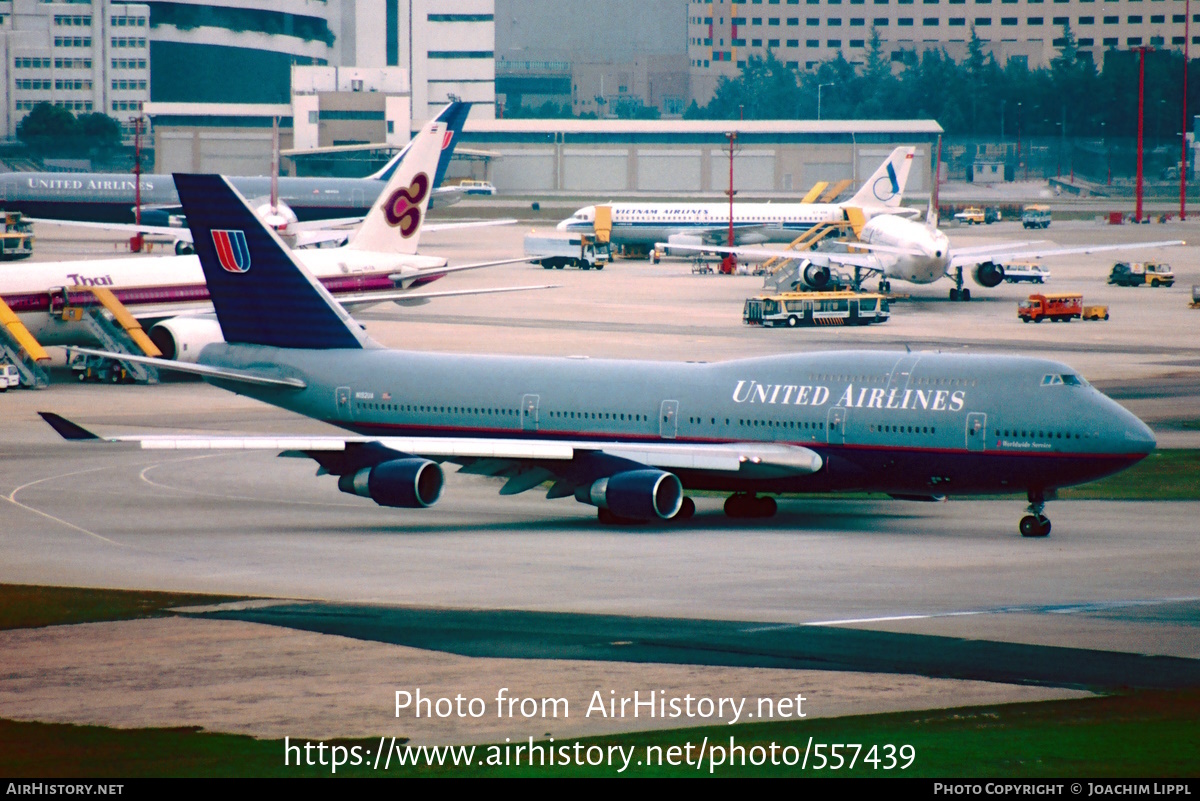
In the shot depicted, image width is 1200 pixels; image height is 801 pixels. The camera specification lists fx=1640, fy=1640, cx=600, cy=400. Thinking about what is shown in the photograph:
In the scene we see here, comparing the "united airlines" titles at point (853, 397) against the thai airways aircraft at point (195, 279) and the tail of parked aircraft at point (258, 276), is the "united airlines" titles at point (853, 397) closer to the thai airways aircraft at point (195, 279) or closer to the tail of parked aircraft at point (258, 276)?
Result: the tail of parked aircraft at point (258, 276)

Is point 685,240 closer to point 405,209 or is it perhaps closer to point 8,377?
point 405,209

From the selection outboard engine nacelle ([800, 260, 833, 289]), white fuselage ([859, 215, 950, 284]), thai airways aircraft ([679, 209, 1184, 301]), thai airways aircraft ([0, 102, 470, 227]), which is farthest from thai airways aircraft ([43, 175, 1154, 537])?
thai airways aircraft ([0, 102, 470, 227])

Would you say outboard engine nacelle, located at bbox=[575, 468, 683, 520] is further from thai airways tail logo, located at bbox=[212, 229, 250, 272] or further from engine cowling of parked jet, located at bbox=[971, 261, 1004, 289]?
engine cowling of parked jet, located at bbox=[971, 261, 1004, 289]

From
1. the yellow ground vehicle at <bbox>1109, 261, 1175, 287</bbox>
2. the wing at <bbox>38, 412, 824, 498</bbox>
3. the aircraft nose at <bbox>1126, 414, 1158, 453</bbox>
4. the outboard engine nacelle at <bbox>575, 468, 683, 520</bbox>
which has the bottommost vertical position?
the outboard engine nacelle at <bbox>575, 468, 683, 520</bbox>

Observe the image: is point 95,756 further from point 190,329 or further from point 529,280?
point 529,280

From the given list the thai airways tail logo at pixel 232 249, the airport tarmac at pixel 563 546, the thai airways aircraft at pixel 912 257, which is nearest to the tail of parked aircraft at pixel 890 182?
the thai airways aircraft at pixel 912 257

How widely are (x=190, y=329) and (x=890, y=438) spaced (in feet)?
147

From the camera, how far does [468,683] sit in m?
27.3

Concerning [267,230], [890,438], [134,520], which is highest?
[267,230]

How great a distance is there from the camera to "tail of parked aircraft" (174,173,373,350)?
52.4 m

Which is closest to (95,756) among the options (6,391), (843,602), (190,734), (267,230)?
(190,734)

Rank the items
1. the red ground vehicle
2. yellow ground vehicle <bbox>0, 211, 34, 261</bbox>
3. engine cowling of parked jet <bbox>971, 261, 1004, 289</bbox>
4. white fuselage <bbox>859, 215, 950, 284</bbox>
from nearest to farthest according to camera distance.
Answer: the red ground vehicle → white fuselage <bbox>859, 215, 950, 284</bbox> → engine cowling of parked jet <bbox>971, 261, 1004, 289</bbox> → yellow ground vehicle <bbox>0, 211, 34, 261</bbox>

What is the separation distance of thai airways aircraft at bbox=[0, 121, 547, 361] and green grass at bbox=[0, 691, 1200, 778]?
160 ft

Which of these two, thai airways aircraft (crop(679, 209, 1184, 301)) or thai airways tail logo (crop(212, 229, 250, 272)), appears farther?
thai airways aircraft (crop(679, 209, 1184, 301))
